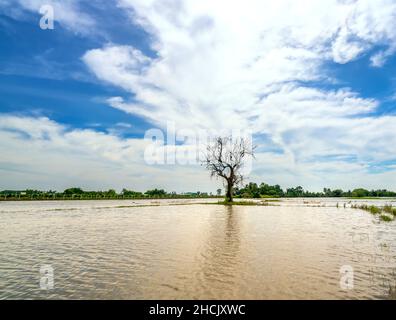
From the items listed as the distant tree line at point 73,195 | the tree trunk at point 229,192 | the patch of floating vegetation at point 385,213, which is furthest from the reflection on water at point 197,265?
the distant tree line at point 73,195

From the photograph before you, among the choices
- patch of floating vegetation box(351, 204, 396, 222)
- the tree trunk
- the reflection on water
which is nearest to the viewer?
the reflection on water

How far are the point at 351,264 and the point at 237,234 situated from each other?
25.5ft

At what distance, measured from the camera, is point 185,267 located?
10055 mm

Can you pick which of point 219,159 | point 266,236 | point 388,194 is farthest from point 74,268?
point 388,194

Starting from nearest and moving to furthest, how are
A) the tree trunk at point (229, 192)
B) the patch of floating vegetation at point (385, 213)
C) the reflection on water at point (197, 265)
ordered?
the reflection on water at point (197, 265) < the patch of floating vegetation at point (385, 213) < the tree trunk at point (229, 192)

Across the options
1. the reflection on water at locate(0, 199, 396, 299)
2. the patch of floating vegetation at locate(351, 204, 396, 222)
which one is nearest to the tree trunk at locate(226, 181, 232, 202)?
the patch of floating vegetation at locate(351, 204, 396, 222)

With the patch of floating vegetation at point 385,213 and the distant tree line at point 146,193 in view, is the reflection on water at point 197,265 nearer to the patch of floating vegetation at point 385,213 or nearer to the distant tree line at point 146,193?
the patch of floating vegetation at point 385,213

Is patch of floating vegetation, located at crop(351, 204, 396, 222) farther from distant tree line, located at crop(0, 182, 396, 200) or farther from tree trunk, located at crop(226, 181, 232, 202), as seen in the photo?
distant tree line, located at crop(0, 182, 396, 200)

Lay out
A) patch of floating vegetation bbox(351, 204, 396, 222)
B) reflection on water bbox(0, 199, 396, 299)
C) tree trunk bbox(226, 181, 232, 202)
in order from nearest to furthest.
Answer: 1. reflection on water bbox(0, 199, 396, 299)
2. patch of floating vegetation bbox(351, 204, 396, 222)
3. tree trunk bbox(226, 181, 232, 202)

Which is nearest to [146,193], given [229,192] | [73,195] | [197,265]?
[73,195]

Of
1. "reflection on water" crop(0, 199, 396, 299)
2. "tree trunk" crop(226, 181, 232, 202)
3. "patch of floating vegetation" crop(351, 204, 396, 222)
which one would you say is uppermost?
"tree trunk" crop(226, 181, 232, 202)

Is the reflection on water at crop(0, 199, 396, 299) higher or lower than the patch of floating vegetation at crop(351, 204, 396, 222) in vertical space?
lower

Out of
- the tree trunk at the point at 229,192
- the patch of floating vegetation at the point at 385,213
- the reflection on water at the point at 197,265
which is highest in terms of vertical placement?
the tree trunk at the point at 229,192

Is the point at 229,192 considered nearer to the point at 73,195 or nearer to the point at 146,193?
the point at 73,195
